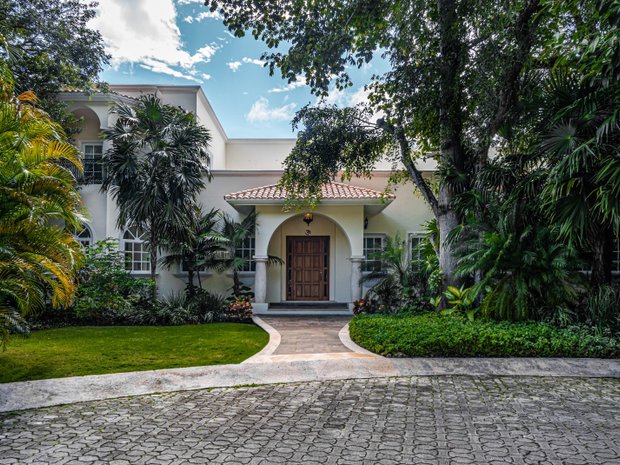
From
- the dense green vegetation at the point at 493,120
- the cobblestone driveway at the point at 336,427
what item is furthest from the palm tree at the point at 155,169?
the cobblestone driveway at the point at 336,427

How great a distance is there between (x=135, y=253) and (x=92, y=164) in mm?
3590

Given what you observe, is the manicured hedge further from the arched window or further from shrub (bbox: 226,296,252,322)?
the arched window

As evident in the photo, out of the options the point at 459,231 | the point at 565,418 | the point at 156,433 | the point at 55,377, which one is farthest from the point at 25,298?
the point at 459,231

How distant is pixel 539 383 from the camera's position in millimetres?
6336

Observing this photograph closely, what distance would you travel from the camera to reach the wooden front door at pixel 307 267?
1590 centimetres

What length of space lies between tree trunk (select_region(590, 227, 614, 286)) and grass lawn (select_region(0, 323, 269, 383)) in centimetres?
683

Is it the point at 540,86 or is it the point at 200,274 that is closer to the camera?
the point at 540,86

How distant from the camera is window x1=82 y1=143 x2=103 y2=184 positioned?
15159 millimetres

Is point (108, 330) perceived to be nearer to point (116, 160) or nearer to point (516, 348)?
point (116, 160)

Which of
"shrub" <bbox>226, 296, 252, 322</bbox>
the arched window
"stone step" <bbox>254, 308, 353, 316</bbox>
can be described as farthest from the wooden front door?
the arched window

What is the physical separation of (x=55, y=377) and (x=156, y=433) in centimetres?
279

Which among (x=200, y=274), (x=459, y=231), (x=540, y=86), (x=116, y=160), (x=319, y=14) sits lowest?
(x=200, y=274)

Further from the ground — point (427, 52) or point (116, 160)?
point (427, 52)

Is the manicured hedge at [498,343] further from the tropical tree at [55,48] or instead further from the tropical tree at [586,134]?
the tropical tree at [55,48]
